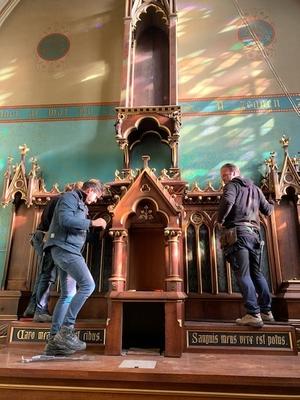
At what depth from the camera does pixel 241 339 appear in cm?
306

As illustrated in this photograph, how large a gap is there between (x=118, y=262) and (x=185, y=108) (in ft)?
9.95

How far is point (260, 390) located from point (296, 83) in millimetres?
4700

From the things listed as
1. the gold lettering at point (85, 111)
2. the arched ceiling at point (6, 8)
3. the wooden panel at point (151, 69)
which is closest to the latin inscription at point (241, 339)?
the wooden panel at point (151, 69)

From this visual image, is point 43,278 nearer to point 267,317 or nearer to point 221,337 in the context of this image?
point 221,337

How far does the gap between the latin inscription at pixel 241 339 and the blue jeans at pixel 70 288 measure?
1.07 metres

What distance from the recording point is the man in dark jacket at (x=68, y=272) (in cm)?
270

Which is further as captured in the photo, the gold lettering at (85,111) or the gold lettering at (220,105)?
the gold lettering at (85,111)

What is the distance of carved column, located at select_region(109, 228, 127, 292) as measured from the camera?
127 inches

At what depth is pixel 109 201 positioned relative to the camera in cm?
436

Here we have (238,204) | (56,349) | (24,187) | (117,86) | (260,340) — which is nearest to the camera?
(56,349)

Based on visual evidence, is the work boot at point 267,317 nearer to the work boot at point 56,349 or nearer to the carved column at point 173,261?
the carved column at point 173,261

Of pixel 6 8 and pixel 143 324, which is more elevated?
pixel 6 8

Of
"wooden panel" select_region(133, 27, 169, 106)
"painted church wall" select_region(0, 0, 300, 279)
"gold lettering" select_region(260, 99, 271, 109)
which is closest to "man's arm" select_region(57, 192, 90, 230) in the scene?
"painted church wall" select_region(0, 0, 300, 279)

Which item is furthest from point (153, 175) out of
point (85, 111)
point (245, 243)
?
point (85, 111)
